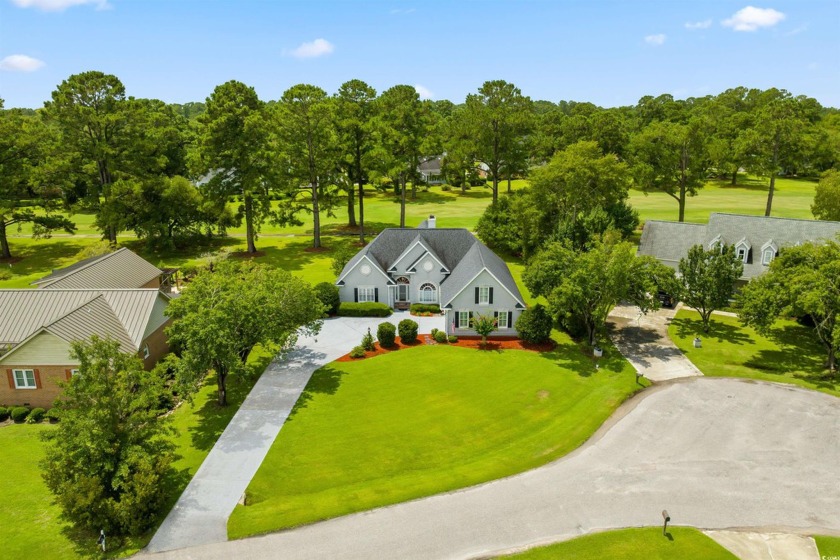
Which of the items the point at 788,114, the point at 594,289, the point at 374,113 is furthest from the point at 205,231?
the point at 788,114

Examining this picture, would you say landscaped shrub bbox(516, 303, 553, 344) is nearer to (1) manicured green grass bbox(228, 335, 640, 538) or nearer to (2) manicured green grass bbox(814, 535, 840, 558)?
(1) manicured green grass bbox(228, 335, 640, 538)

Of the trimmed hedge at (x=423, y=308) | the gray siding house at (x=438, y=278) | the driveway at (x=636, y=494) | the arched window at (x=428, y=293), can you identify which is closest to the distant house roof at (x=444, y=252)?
the gray siding house at (x=438, y=278)

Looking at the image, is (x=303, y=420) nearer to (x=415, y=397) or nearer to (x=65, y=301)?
(x=415, y=397)

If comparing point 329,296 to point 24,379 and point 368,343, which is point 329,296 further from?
point 24,379

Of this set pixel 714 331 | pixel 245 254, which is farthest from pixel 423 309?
pixel 245 254

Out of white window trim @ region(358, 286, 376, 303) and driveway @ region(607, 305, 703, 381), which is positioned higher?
white window trim @ region(358, 286, 376, 303)

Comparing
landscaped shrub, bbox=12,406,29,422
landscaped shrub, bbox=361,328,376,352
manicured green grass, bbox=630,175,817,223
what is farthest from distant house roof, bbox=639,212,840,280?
landscaped shrub, bbox=12,406,29,422
